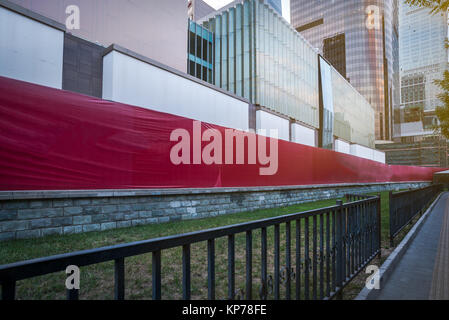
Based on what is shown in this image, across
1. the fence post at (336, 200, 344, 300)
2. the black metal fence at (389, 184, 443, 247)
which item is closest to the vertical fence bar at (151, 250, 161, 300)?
the fence post at (336, 200, 344, 300)

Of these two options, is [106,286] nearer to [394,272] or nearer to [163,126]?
[394,272]

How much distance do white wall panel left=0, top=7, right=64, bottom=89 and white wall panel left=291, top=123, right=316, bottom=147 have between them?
18.3 meters

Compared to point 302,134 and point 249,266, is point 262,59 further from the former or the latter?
point 249,266

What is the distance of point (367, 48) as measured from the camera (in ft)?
273

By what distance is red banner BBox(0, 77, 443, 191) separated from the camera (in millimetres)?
5156

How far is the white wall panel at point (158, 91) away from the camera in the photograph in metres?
9.16

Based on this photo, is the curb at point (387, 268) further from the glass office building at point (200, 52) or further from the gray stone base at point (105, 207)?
the glass office building at point (200, 52)

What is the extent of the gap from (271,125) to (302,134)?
556 cm

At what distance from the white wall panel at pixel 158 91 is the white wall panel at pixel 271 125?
4.60m

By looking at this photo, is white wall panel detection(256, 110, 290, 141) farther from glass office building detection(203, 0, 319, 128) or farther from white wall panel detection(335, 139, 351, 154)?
white wall panel detection(335, 139, 351, 154)

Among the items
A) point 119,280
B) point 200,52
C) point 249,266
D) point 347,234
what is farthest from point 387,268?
point 200,52

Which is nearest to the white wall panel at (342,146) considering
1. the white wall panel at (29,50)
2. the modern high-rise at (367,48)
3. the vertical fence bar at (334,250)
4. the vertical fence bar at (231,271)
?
the white wall panel at (29,50)
